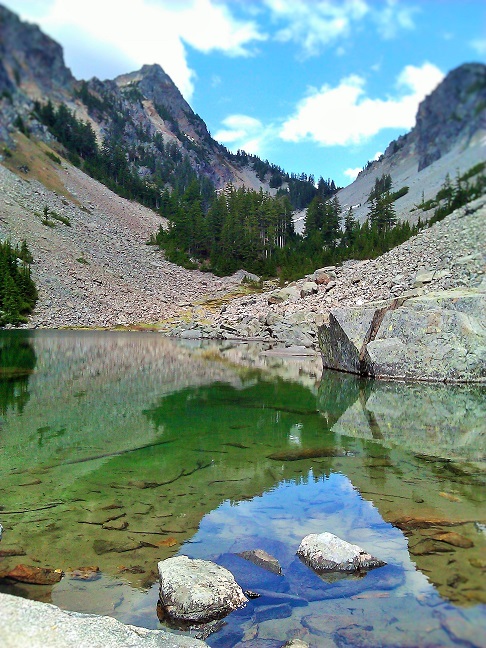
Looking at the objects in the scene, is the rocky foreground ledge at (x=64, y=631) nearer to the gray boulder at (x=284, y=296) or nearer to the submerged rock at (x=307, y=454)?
the submerged rock at (x=307, y=454)

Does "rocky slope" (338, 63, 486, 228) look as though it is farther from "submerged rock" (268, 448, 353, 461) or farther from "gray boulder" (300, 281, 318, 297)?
"gray boulder" (300, 281, 318, 297)

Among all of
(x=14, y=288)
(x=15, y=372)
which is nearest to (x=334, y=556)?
(x=15, y=372)

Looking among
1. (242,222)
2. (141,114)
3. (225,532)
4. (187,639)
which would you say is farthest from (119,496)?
(141,114)

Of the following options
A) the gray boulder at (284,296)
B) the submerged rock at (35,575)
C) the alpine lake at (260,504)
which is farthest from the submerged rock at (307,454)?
the gray boulder at (284,296)

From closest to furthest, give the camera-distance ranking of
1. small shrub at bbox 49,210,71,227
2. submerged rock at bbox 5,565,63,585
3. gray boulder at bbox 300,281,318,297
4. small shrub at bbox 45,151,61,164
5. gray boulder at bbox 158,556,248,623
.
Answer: gray boulder at bbox 158,556,248,623, submerged rock at bbox 5,565,63,585, gray boulder at bbox 300,281,318,297, small shrub at bbox 49,210,71,227, small shrub at bbox 45,151,61,164

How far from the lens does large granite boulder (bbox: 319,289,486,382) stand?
20.0 metres

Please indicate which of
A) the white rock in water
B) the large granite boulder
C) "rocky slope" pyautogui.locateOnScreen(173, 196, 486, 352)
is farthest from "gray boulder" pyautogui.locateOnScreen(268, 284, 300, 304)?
the white rock in water

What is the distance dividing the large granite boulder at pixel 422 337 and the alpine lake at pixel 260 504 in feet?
14.1

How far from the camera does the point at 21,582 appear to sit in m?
4.96

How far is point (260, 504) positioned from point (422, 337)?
15.3 metres

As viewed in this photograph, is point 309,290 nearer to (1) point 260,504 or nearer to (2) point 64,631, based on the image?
(1) point 260,504

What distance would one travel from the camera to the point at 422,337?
20.5 meters

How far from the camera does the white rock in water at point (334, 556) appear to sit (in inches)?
209

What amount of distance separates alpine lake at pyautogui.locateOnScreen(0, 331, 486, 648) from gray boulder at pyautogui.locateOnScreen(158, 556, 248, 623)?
0.14m
